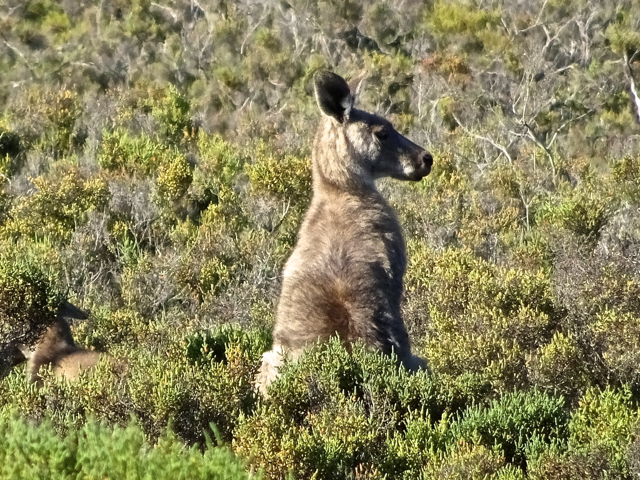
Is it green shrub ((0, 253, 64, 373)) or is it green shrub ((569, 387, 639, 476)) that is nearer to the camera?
green shrub ((569, 387, 639, 476))

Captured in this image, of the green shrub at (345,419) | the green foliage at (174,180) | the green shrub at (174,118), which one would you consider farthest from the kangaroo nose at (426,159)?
the green shrub at (174,118)

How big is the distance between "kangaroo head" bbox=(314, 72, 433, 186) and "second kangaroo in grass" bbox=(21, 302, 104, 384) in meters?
2.56

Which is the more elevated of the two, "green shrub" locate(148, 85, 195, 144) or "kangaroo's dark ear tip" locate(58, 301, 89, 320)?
"kangaroo's dark ear tip" locate(58, 301, 89, 320)

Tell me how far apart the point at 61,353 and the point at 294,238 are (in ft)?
12.3

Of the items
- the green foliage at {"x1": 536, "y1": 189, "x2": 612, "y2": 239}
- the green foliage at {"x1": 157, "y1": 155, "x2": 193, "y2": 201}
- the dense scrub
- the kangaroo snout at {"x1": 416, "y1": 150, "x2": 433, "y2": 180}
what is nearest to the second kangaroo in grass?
the dense scrub

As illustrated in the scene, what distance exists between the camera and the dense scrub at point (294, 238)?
436 cm

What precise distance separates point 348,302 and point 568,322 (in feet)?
7.88

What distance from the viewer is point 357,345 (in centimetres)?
498

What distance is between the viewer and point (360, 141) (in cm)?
666

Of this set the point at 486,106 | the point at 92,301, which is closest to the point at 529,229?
the point at 92,301

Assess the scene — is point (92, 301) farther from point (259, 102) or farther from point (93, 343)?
point (259, 102)

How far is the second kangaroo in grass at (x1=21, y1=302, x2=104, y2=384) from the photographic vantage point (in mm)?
6652

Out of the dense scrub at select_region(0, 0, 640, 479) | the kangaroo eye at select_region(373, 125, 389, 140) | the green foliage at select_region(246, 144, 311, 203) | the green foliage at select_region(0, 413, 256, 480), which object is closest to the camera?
the green foliage at select_region(0, 413, 256, 480)

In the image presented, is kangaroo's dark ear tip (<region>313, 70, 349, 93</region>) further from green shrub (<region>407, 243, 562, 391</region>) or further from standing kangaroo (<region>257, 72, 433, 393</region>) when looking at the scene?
green shrub (<region>407, 243, 562, 391</region>)
